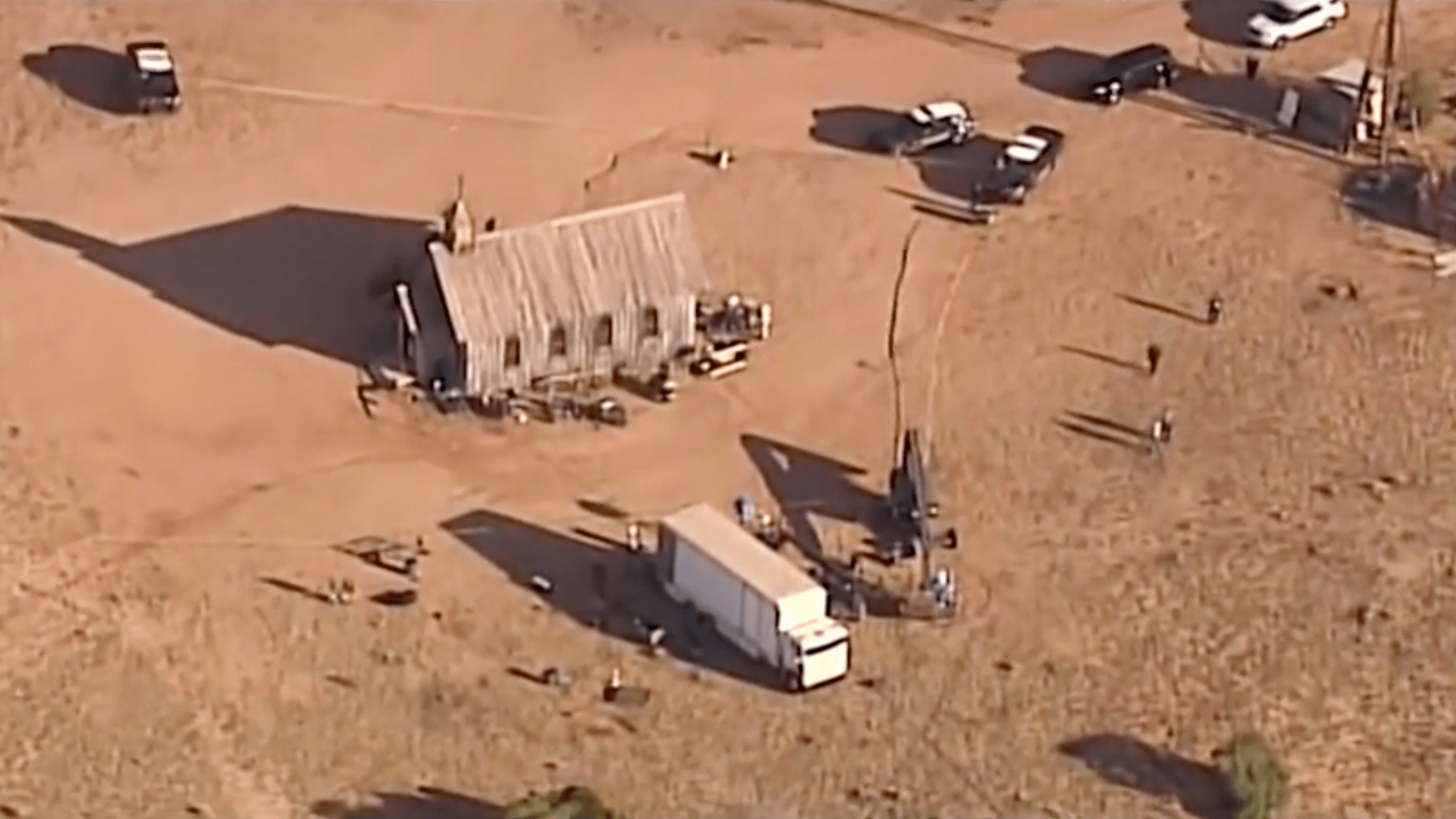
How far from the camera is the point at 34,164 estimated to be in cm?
6288

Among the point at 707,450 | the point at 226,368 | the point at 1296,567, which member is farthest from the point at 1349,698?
the point at 226,368

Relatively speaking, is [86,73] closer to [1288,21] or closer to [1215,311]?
[1215,311]

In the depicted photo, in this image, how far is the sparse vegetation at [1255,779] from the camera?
1929 inches

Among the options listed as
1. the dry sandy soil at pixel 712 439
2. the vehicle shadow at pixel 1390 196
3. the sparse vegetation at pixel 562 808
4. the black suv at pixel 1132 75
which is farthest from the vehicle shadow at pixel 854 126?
the sparse vegetation at pixel 562 808

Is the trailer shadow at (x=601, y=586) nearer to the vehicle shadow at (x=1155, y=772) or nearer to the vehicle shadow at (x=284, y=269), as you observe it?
the vehicle shadow at (x=1155, y=772)

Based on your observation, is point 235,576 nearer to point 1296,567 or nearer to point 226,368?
point 226,368

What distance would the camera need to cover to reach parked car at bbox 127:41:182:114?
210 ft

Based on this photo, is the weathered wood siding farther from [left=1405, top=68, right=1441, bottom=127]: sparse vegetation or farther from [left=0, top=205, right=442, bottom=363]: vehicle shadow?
[left=1405, top=68, right=1441, bottom=127]: sparse vegetation

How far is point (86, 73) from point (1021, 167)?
55.4ft

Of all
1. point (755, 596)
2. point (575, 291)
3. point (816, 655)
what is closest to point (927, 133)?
point (575, 291)

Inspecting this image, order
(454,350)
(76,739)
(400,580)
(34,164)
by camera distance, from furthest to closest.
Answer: (34,164) → (454,350) → (400,580) → (76,739)

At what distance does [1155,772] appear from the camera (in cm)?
5034

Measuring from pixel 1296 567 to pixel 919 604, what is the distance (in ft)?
19.3

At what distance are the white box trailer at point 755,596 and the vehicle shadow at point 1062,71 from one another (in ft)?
52.8
